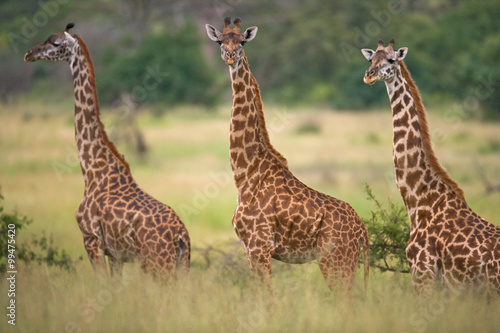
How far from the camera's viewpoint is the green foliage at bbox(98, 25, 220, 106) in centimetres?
2377

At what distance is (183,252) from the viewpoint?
23.7 feet

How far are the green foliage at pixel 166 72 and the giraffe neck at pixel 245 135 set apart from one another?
16471 millimetres

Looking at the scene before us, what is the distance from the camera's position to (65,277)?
7523 mm

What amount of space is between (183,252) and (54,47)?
2.65m

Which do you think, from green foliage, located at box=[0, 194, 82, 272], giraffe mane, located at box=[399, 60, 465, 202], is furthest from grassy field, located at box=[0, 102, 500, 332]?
giraffe mane, located at box=[399, 60, 465, 202]

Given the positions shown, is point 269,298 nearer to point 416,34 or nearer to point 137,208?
point 137,208

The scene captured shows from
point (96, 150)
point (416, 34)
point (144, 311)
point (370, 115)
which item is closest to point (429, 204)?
point (144, 311)

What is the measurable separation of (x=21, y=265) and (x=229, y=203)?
25.9ft

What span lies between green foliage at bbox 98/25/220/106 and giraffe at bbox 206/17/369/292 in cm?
1655

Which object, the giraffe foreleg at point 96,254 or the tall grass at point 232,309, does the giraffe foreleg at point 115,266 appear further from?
the tall grass at point 232,309

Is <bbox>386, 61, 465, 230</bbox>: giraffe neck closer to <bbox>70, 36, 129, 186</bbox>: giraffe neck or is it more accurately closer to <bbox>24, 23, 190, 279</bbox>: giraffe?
<bbox>24, 23, 190, 279</bbox>: giraffe

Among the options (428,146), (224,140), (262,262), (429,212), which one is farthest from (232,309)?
(224,140)

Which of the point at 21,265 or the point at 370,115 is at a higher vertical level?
the point at 370,115

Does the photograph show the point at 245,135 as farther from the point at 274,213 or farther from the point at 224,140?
the point at 224,140
